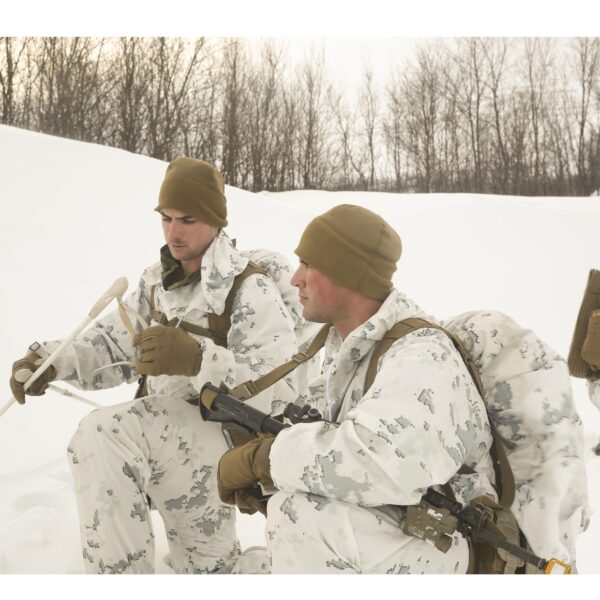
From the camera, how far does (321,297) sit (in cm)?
161

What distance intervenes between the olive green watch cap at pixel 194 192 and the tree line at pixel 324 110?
0.64 metres

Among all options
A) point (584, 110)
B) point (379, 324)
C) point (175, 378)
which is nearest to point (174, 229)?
point (175, 378)

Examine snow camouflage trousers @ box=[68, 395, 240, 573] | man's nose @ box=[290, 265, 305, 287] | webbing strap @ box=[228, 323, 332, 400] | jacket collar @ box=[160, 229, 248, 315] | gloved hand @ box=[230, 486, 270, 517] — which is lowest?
snow camouflage trousers @ box=[68, 395, 240, 573]

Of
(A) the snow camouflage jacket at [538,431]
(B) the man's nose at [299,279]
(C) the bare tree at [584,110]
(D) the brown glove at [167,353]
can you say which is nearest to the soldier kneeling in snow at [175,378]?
(D) the brown glove at [167,353]

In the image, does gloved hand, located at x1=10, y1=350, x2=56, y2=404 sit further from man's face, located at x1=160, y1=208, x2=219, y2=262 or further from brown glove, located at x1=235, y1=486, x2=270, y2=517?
brown glove, located at x1=235, y1=486, x2=270, y2=517

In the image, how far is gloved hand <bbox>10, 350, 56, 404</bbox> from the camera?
2064 mm

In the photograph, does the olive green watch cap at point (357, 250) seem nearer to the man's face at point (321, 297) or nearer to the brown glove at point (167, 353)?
the man's face at point (321, 297)

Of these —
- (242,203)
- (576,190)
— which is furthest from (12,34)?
(576,190)

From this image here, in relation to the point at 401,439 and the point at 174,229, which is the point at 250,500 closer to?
the point at 401,439

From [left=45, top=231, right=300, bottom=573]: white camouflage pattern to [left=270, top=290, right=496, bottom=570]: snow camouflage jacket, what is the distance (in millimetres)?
565

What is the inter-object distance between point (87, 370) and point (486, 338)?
122 cm

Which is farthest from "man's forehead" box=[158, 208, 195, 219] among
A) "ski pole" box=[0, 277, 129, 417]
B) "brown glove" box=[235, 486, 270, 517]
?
"brown glove" box=[235, 486, 270, 517]

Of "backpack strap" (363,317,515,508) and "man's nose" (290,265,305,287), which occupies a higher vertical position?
"man's nose" (290,265,305,287)

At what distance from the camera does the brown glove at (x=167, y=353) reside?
182 centimetres
